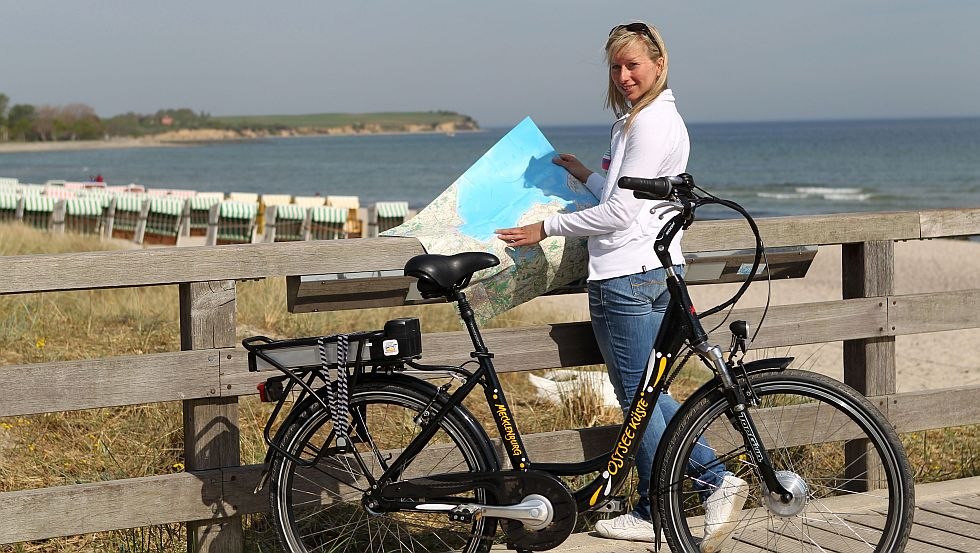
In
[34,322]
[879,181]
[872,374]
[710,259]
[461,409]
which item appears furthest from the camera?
[879,181]

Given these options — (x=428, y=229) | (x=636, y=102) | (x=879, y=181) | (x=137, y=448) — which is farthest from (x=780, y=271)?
(x=879, y=181)

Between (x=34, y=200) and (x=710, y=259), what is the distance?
22.6 metres

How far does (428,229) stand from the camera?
4.09m

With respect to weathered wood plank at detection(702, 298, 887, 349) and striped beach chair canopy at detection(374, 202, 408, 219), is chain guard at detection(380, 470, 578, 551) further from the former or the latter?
striped beach chair canopy at detection(374, 202, 408, 219)

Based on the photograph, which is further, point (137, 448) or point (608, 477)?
point (137, 448)

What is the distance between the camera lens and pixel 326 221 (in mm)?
21609

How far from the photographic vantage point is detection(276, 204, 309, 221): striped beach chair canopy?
21375mm

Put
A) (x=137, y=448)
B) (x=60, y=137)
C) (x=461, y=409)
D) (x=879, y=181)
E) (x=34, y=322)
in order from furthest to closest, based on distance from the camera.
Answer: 1. (x=60, y=137)
2. (x=879, y=181)
3. (x=34, y=322)
4. (x=137, y=448)
5. (x=461, y=409)

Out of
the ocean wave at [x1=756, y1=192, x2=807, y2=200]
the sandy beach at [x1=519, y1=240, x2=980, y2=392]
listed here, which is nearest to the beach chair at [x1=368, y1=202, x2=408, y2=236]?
the sandy beach at [x1=519, y1=240, x2=980, y2=392]

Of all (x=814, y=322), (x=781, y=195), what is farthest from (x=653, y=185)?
(x=781, y=195)

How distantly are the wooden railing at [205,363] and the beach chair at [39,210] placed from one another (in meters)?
21.8

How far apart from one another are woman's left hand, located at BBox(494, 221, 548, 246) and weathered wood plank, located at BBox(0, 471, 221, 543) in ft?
4.14

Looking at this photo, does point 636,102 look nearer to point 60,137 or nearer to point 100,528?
point 100,528

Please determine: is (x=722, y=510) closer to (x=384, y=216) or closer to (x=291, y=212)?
(x=384, y=216)
